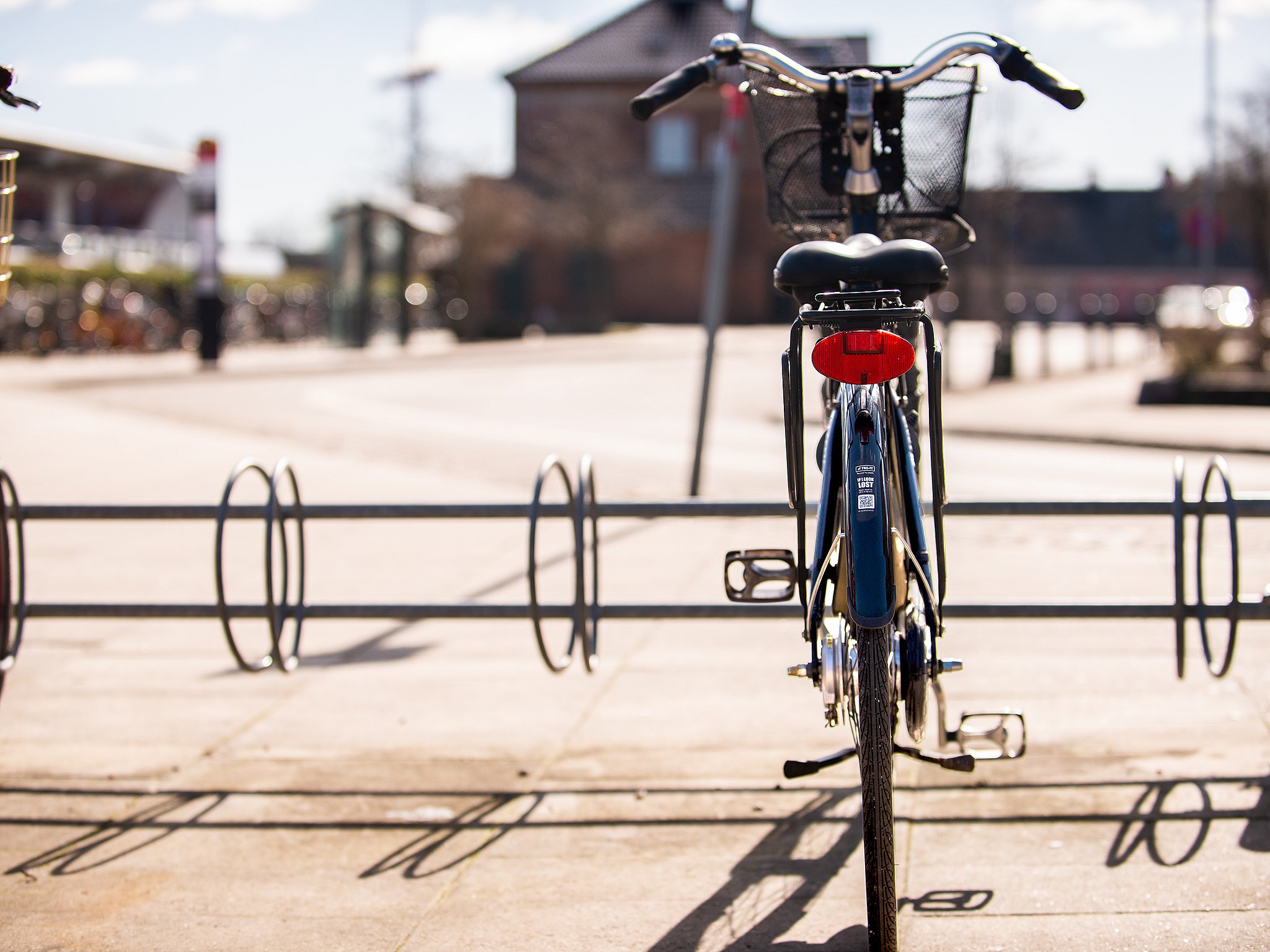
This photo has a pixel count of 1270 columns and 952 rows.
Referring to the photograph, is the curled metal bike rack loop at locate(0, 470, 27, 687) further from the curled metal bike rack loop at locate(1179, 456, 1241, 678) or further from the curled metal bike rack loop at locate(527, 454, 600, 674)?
the curled metal bike rack loop at locate(1179, 456, 1241, 678)

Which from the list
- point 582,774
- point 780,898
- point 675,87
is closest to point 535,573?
point 582,774

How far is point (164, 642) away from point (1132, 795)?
168 inches

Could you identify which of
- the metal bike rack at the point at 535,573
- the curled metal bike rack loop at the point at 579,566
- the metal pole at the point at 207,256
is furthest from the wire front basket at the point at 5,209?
the metal pole at the point at 207,256

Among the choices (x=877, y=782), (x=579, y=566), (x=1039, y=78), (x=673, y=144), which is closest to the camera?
(x=877, y=782)

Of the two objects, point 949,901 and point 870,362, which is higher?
point 870,362

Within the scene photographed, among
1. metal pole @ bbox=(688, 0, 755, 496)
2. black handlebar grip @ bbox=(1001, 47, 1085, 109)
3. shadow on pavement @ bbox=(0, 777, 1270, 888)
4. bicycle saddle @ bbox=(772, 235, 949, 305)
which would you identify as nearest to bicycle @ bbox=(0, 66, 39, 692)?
shadow on pavement @ bbox=(0, 777, 1270, 888)

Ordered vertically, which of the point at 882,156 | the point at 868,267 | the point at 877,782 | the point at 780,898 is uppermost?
the point at 882,156

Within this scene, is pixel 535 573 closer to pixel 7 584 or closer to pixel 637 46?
pixel 7 584

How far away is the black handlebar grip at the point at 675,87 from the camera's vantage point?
4.00m

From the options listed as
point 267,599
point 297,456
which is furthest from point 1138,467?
point 267,599

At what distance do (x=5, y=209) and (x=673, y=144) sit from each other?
189ft

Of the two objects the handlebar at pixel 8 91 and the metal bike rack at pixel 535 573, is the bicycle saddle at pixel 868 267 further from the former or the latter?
the handlebar at pixel 8 91

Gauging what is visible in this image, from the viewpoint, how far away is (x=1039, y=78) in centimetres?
372

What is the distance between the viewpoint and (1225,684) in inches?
219
